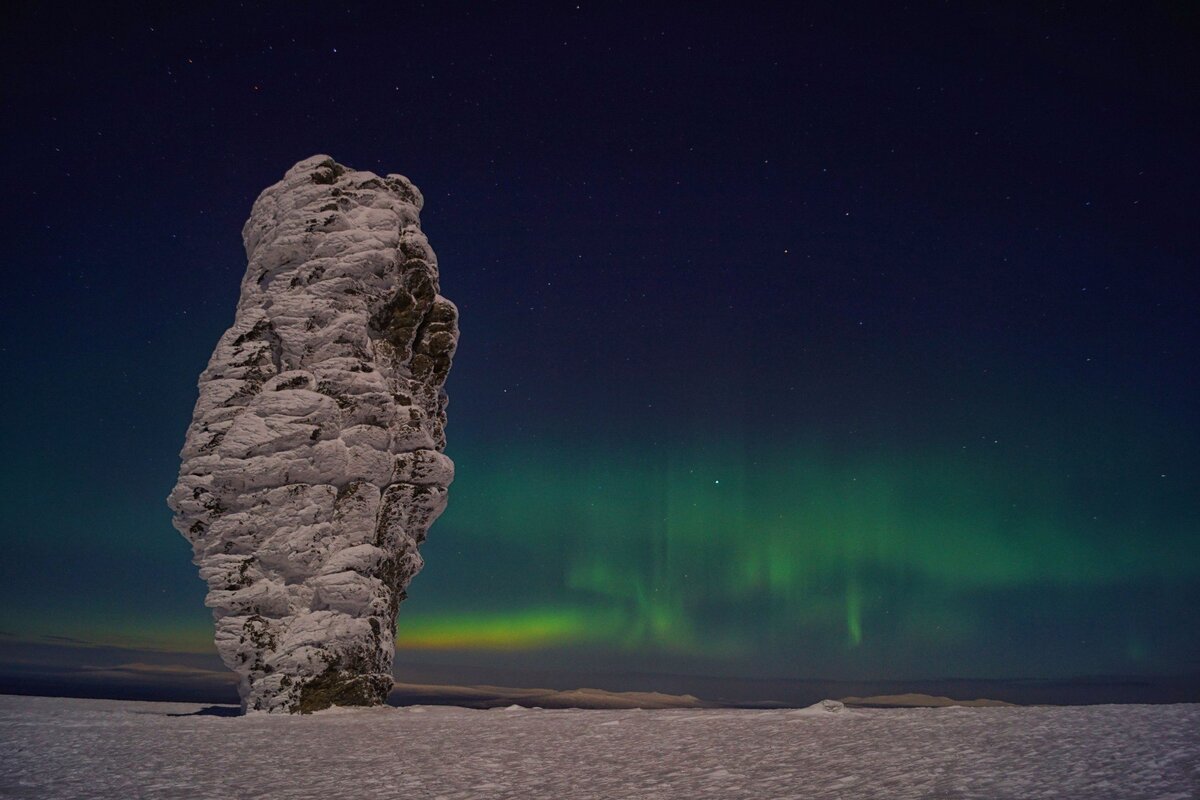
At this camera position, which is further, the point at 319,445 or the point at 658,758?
the point at 319,445

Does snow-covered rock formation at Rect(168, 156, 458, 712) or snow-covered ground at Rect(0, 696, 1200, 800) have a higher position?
snow-covered rock formation at Rect(168, 156, 458, 712)

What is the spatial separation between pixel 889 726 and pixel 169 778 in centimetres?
645

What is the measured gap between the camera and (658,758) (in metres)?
6.69

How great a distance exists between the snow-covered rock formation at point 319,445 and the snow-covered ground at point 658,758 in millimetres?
5183

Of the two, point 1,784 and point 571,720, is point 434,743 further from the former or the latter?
point 1,784

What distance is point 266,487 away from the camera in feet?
51.2

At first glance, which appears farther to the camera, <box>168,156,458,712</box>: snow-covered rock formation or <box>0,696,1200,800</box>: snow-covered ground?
<box>168,156,458,712</box>: snow-covered rock formation

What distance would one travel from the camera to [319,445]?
15.8 meters

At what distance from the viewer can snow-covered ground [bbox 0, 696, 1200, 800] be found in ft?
17.3

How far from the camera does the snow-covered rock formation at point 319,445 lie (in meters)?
15.3

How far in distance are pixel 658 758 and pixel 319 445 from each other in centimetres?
1106

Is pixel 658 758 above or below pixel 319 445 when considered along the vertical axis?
below

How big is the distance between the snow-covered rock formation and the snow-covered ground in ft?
17.0

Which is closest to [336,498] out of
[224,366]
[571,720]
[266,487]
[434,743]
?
[266,487]
